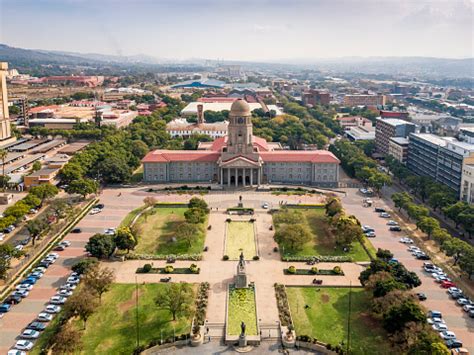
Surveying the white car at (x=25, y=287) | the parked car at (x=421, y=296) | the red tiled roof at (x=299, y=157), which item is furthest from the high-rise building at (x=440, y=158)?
the white car at (x=25, y=287)

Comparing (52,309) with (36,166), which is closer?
(52,309)

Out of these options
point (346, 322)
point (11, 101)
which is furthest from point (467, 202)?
point (11, 101)

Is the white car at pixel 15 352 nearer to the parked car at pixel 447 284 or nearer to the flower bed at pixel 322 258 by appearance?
the flower bed at pixel 322 258

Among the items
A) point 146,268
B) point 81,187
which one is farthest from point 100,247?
point 81,187

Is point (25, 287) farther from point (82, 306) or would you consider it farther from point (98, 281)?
point (82, 306)

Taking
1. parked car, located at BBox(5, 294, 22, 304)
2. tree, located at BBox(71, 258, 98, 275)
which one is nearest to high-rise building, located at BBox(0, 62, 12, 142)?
tree, located at BBox(71, 258, 98, 275)

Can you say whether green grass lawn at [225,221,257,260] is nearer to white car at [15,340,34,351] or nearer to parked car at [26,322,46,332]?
parked car at [26,322,46,332]

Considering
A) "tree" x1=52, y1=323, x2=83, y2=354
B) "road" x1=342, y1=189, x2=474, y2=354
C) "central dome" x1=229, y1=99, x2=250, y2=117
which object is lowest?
"road" x1=342, y1=189, x2=474, y2=354

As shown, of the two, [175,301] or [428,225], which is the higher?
[428,225]
